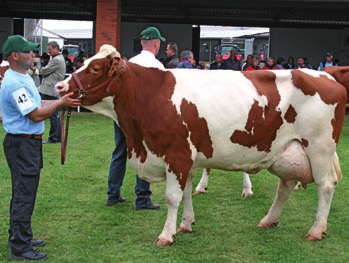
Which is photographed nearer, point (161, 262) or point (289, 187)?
point (161, 262)

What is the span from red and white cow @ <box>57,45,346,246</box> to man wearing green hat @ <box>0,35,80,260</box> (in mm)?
519

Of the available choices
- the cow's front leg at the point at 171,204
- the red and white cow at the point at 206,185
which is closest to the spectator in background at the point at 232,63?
the red and white cow at the point at 206,185

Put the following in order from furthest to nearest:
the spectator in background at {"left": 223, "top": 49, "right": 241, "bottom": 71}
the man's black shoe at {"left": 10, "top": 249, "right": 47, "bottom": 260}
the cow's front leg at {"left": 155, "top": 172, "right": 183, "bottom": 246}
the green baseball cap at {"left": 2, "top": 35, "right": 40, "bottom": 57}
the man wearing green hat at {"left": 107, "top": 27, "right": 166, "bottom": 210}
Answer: the spectator in background at {"left": 223, "top": 49, "right": 241, "bottom": 71}, the man wearing green hat at {"left": 107, "top": 27, "right": 166, "bottom": 210}, the cow's front leg at {"left": 155, "top": 172, "right": 183, "bottom": 246}, the man's black shoe at {"left": 10, "top": 249, "right": 47, "bottom": 260}, the green baseball cap at {"left": 2, "top": 35, "right": 40, "bottom": 57}

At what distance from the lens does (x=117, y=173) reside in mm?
6930

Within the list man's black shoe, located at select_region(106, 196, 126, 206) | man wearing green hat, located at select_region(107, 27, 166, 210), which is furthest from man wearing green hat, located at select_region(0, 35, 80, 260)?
man's black shoe, located at select_region(106, 196, 126, 206)

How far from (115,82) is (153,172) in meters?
1.00

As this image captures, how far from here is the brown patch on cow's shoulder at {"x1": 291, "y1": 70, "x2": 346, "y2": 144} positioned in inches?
217

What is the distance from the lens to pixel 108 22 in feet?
50.8

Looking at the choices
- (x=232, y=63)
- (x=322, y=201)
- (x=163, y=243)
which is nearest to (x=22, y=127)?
(x=163, y=243)

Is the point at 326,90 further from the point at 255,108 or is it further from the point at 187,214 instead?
the point at 187,214

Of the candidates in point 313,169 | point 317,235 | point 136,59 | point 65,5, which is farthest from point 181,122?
point 65,5

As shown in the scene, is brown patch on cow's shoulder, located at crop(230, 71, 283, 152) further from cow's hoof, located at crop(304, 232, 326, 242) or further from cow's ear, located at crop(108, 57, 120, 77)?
cow's ear, located at crop(108, 57, 120, 77)

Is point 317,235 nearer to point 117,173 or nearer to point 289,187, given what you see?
point 289,187

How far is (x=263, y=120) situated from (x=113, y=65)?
1.62 metres
